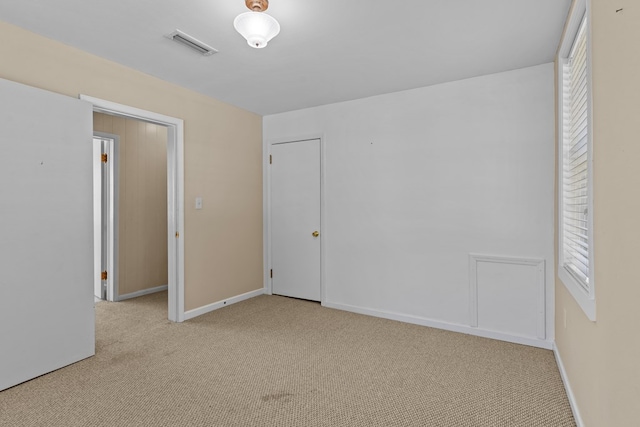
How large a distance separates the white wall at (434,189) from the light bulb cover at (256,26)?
1.90 metres

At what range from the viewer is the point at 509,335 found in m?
3.00

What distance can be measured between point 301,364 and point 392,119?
2523 millimetres

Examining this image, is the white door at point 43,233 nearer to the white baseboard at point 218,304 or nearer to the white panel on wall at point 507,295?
the white baseboard at point 218,304

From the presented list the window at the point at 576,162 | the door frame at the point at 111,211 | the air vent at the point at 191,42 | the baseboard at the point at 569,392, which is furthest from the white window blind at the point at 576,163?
the door frame at the point at 111,211

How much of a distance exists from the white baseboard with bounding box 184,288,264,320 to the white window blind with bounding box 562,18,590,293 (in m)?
3.32

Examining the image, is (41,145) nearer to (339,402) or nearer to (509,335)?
(339,402)

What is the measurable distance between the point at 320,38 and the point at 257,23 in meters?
0.63

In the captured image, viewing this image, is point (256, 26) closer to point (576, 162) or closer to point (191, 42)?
point (191, 42)

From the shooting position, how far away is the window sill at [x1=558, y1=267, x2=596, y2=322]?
1545 mm

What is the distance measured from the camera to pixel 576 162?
2.22m

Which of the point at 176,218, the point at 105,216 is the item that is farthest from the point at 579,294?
the point at 105,216

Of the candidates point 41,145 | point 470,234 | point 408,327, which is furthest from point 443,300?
point 41,145

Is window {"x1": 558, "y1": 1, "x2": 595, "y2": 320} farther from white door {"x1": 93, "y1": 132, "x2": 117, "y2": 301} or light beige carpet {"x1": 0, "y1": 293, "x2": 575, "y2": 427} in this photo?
white door {"x1": 93, "y1": 132, "x2": 117, "y2": 301}

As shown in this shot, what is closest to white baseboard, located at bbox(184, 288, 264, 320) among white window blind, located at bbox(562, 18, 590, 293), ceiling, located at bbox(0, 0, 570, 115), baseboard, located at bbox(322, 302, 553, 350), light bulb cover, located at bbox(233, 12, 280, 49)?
baseboard, located at bbox(322, 302, 553, 350)
